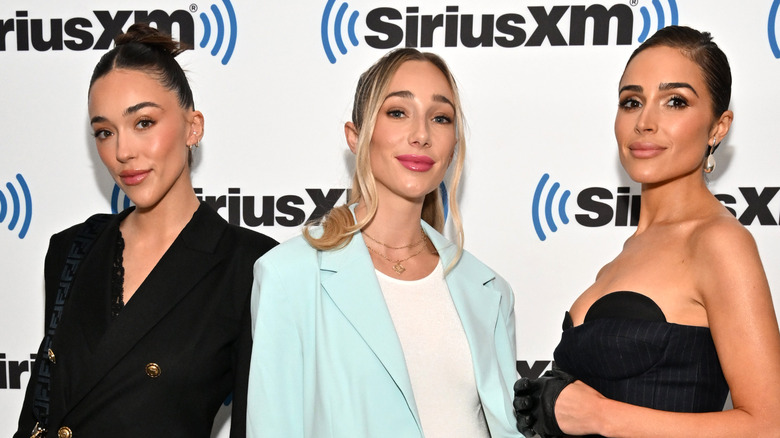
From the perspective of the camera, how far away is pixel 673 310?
6.39ft

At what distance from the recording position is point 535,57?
2.91 m

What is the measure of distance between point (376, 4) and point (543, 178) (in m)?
0.97

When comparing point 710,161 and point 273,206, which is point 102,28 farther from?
point 710,161

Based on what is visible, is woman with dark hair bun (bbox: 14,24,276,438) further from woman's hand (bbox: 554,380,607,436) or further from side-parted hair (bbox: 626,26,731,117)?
side-parted hair (bbox: 626,26,731,117)

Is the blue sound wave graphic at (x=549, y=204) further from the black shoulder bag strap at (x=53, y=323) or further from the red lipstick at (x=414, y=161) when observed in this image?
the black shoulder bag strap at (x=53, y=323)

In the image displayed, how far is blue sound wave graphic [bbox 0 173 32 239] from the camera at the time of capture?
3.08m

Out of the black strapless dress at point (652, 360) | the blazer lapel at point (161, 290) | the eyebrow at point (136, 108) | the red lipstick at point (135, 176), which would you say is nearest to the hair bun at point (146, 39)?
the eyebrow at point (136, 108)

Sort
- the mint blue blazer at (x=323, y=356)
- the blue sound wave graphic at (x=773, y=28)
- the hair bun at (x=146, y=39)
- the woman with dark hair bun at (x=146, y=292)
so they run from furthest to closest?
the blue sound wave graphic at (x=773, y=28), the hair bun at (x=146, y=39), the woman with dark hair bun at (x=146, y=292), the mint blue blazer at (x=323, y=356)

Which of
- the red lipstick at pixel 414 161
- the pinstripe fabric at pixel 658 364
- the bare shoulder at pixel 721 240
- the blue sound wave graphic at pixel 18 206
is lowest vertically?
the pinstripe fabric at pixel 658 364

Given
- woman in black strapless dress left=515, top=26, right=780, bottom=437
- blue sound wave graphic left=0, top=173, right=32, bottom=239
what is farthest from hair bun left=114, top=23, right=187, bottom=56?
woman in black strapless dress left=515, top=26, right=780, bottom=437

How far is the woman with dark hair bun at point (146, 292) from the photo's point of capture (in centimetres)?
205

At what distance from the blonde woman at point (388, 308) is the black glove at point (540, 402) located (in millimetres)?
53

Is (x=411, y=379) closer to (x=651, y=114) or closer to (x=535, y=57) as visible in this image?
(x=651, y=114)

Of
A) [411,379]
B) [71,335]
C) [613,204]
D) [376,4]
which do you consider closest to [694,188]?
[613,204]
